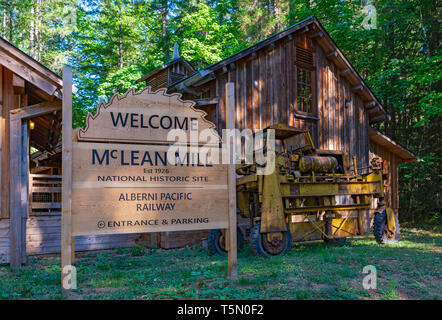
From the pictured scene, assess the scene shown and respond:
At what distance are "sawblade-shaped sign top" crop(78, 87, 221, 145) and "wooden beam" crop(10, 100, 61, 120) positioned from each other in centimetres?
365

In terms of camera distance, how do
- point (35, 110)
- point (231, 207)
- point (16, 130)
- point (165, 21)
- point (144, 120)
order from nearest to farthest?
point (144, 120)
point (231, 207)
point (16, 130)
point (35, 110)
point (165, 21)

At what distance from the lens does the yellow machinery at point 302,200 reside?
7789mm

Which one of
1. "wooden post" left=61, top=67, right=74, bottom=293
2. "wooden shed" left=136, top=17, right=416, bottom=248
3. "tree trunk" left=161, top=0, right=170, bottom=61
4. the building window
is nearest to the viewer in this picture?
"wooden post" left=61, top=67, right=74, bottom=293

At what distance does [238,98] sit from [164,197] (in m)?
6.63

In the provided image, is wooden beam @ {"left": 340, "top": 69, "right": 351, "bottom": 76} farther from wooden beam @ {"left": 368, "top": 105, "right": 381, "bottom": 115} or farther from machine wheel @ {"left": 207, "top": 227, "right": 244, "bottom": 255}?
machine wheel @ {"left": 207, "top": 227, "right": 244, "bottom": 255}

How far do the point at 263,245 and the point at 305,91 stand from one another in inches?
307

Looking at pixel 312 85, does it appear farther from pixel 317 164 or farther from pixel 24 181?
pixel 24 181

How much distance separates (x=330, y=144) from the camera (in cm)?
1362

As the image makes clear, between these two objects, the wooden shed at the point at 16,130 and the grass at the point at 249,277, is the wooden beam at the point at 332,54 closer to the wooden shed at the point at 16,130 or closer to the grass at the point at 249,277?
the grass at the point at 249,277

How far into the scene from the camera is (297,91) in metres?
13.4

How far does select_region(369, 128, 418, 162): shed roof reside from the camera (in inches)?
614

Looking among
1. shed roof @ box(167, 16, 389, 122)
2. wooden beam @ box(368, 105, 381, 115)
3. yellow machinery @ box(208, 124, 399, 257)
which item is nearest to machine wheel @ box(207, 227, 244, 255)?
yellow machinery @ box(208, 124, 399, 257)

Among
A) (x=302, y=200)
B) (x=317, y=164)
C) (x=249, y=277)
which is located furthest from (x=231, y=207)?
(x=317, y=164)
